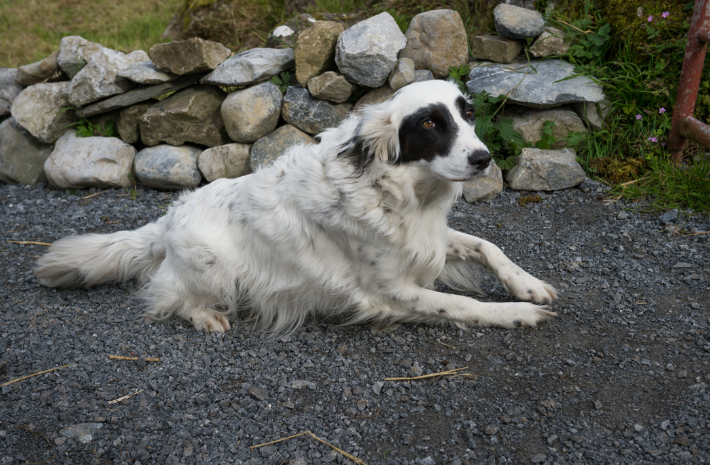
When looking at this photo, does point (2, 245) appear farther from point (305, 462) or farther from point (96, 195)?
point (305, 462)

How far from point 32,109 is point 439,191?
4429 mm

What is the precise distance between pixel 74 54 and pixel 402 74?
3258 millimetres

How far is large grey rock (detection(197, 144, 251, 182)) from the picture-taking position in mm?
4949

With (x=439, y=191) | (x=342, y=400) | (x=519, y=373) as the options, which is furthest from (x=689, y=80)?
(x=342, y=400)

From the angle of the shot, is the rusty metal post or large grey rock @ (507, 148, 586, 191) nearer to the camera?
the rusty metal post

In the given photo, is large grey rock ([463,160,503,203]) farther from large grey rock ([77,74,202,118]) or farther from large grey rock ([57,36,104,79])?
large grey rock ([57,36,104,79])

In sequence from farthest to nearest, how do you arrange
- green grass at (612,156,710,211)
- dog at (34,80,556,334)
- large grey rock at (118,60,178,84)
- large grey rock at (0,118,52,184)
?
large grey rock at (0,118,52,184), large grey rock at (118,60,178,84), green grass at (612,156,710,211), dog at (34,80,556,334)

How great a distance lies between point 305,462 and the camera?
2.20 m

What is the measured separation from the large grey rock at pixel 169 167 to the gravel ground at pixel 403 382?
1561 millimetres

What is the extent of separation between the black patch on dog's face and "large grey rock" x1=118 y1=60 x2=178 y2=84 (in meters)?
3.11

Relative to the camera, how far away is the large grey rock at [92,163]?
5145 millimetres

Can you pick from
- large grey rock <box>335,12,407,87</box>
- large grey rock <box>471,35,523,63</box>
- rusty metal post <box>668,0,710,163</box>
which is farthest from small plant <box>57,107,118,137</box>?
rusty metal post <box>668,0,710,163</box>

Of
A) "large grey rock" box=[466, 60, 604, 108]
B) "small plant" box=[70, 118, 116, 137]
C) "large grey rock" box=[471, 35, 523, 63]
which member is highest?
"large grey rock" box=[471, 35, 523, 63]

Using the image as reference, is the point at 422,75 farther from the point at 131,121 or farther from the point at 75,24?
the point at 75,24
